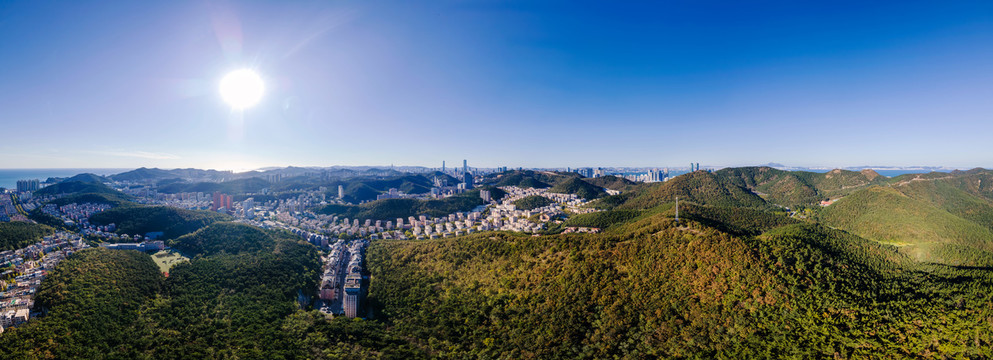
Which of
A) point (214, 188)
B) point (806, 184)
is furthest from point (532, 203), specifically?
point (214, 188)

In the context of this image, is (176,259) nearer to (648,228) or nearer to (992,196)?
(648,228)

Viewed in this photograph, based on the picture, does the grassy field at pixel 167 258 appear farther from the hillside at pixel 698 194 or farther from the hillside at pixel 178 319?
the hillside at pixel 698 194

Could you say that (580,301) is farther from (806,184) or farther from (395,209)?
(806,184)

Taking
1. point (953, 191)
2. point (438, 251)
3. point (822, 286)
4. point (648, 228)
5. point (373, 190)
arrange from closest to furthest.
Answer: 1. point (822, 286)
2. point (648, 228)
3. point (438, 251)
4. point (953, 191)
5. point (373, 190)

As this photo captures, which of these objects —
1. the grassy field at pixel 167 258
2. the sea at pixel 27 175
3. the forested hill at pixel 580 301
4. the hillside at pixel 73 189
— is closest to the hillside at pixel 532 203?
the forested hill at pixel 580 301

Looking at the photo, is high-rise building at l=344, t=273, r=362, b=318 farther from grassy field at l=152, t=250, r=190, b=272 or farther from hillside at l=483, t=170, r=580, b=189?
hillside at l=483, t=170, r=580, b=189

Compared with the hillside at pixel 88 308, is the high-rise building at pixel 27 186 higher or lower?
higher

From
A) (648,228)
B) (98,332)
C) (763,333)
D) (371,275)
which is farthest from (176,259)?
(763,333)
